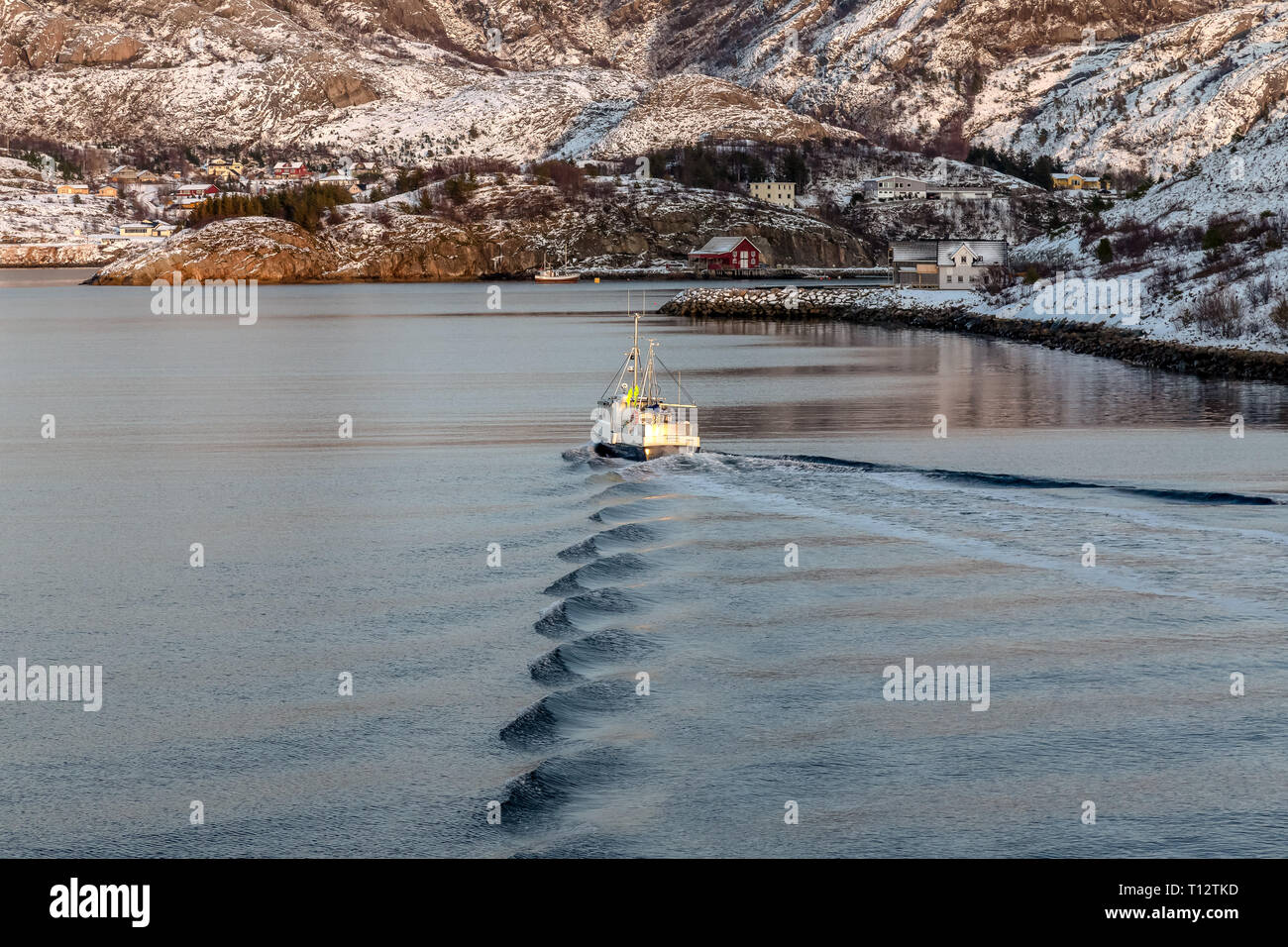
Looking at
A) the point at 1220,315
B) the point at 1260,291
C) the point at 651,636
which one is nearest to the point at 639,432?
the point at 651,636

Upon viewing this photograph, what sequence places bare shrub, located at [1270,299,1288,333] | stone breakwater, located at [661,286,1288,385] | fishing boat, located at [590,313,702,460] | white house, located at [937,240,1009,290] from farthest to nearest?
white house, located at [937,240,1009,290] → bare shrub, located at [1270,299,1288,333] → stone breakwater, located at [661,286,1288,385] → fishing boat, located at [590,313,702,460]

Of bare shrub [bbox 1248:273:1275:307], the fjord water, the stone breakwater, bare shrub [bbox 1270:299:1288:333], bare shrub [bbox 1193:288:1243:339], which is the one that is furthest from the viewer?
bare shrub [bbox 1248:273:1275:307]

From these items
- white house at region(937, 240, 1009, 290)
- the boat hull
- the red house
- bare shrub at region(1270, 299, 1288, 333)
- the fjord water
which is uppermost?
the red house

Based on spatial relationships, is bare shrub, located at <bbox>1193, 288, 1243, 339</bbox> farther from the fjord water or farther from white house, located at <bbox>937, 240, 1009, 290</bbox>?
white house, located at <bbox>937, 240, 1009, 290</bbox>

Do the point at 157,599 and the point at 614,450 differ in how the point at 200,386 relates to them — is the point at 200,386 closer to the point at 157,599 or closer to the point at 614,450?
the point at 614,450

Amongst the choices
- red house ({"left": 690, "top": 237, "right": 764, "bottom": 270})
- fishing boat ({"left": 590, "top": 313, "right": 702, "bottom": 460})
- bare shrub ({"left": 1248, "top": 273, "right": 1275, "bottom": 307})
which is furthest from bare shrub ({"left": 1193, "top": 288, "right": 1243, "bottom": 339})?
red house ({"left": 690, "top": 237, "right": 764, "bottom": 270})

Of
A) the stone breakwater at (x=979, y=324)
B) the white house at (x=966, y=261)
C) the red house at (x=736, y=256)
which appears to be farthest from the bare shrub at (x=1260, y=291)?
the red house at (x=736, y=256)

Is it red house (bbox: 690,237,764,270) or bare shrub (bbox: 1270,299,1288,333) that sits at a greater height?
red house (bbox: 690,237,764,270)

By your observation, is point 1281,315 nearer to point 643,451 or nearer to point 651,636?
point 643,451
